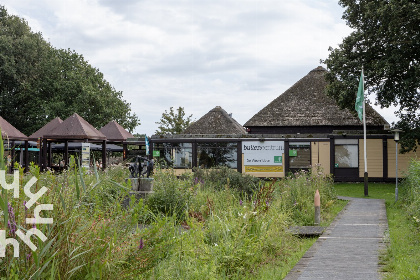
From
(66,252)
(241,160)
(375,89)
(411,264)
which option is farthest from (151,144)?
(66,252)

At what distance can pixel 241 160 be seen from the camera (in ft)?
94.5

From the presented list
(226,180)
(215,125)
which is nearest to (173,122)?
(215,125)

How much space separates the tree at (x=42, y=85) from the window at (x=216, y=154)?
1529cm

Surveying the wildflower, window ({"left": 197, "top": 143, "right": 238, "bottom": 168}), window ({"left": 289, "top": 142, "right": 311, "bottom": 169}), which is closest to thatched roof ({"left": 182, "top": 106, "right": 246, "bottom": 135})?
window ({"left": 197, "top": 143, "right": 238, "bottom": 168})

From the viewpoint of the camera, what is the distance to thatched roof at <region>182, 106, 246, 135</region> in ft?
153

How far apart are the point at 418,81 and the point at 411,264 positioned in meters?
18.2

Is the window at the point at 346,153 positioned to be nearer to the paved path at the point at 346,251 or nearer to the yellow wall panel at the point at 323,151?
the yellow wall panel at the point at 323,151

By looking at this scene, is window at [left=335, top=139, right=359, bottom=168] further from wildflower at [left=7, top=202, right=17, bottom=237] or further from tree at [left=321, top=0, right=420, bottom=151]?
wildflower at [left=7, top=202, right=17, bottom=237]

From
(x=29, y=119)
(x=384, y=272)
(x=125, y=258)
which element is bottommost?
(x=384, y=272)

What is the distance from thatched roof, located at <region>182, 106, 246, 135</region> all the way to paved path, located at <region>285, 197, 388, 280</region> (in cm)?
3379

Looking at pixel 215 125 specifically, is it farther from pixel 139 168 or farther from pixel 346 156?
pixel 139 168

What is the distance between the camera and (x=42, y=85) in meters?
42.3

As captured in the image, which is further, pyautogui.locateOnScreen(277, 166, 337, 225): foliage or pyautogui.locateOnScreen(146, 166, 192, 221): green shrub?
pyautogui.locateOnScreen(277, 166, 337, 225): foliage

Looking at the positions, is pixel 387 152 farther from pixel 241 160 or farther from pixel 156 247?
→ pixel 156 247
